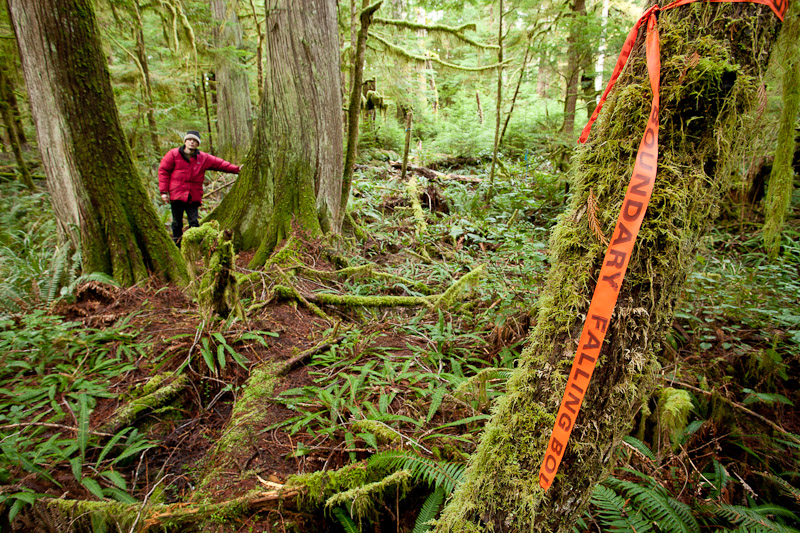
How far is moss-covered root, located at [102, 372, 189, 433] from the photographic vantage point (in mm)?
2568

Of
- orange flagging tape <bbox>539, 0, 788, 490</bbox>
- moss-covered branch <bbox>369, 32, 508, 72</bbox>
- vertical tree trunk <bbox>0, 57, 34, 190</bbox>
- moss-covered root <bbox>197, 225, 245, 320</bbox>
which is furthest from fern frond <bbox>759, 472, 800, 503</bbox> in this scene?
vertical tree trunk <bbox>0, 57, 34, 190</bbox>

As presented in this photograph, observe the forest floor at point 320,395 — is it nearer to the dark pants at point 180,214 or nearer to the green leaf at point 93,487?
the green leaf at point 93,487

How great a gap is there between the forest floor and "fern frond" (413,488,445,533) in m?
0.14

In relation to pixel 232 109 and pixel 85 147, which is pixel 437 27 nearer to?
pixel 232 109

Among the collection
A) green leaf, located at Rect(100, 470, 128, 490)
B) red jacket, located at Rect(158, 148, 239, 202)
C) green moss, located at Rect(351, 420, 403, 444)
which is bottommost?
green leaf, located at Rect(100, 470, 128, 490)

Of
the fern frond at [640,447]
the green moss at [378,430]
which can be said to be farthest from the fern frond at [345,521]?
the fern frond at [640,447]

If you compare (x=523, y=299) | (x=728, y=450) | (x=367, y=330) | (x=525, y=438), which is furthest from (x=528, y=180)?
(x=525, y=438)

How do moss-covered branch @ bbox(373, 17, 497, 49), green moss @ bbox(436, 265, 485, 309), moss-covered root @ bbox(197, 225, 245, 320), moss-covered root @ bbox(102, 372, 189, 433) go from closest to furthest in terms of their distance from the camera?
moss-covered root @ bbox(102, 372, 189, 433) < moss-covered root @ bbox(197, 225, 245, 320) < green moss @ bbox(436, 265, 485, 309) < moss-covered branch @ bbox(373, 17, 497, 49)

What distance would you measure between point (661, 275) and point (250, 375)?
9.64ft

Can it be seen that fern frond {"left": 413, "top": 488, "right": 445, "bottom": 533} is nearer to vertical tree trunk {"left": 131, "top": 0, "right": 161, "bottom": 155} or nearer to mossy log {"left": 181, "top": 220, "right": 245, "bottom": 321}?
mossy log {"left": 181, "top": 220, "right": 245, "bottom": 321}

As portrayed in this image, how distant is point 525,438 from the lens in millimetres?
1192

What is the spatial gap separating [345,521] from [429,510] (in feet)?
1.39

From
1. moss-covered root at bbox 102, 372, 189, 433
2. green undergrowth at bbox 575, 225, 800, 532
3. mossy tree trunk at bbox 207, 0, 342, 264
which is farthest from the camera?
mossy tree trunk at bbox 207, 0, 342, 264

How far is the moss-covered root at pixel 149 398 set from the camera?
257 centimetres
